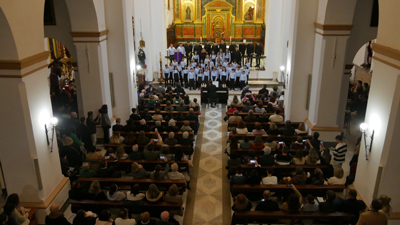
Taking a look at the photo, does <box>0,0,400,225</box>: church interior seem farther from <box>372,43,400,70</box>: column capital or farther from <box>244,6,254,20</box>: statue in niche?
<box>244,6,254,20</box>: statue in niche

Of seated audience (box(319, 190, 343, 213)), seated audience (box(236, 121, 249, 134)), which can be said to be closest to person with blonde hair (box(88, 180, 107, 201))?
seated audience (box(319, 190, 343, 213))

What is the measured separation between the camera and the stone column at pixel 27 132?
659 centimetres

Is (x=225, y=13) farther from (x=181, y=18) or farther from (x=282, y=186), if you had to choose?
(x=282, y=186)

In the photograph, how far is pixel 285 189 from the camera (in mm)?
7867

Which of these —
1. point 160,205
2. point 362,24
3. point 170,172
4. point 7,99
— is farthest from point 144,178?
point 362,24

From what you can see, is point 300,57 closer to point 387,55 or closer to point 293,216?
point 387,55

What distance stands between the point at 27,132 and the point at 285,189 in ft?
17.8

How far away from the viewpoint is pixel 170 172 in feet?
27.5

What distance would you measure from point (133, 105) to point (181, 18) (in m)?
15.4

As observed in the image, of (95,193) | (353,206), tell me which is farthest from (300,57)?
(95,193)

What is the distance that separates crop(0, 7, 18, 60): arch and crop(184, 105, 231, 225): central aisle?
4883 millimetres

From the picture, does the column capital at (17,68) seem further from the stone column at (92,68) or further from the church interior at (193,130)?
the stone column at (92,68)

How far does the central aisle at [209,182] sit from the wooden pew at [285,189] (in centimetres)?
79

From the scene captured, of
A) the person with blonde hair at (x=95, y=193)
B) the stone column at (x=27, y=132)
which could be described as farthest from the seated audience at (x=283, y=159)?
the stone column at (x=27, y=132)
